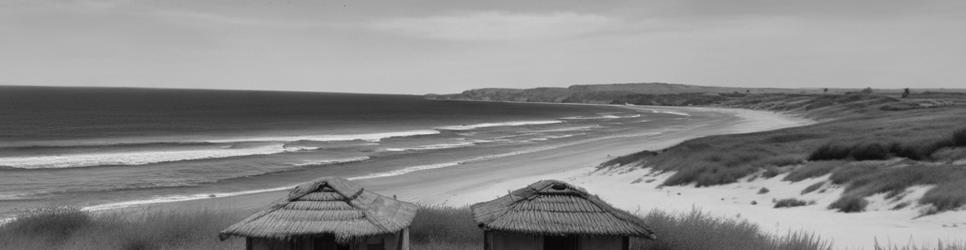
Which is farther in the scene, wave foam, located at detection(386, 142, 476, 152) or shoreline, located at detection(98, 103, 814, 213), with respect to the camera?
wave foam, located at detection(386, 142, 476, 152)

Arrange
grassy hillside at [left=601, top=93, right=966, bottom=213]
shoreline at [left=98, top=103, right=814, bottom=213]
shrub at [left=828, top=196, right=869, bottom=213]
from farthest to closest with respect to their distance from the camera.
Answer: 1. shoreline at [left=98, top=103, right=814, bottom=213]
2. grassy hillside at [left=601, top=93, right=966, bottom=213]
3. shrub at [left=828, top=196, right=869, bottom=213]

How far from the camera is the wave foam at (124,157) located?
3931cm

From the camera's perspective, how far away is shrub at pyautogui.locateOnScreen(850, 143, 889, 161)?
82.0 ft

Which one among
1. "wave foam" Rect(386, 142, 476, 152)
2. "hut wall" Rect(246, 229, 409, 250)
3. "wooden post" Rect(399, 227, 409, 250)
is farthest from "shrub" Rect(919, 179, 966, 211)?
"wave foam" Rect(386, 142, 476, 152)

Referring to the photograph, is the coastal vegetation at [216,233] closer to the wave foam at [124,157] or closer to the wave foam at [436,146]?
the wave foam at [124,157]

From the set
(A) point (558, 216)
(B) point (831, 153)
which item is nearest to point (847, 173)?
(B) point (831, 153)

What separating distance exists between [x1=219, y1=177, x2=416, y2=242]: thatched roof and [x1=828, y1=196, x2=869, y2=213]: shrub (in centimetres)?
1208

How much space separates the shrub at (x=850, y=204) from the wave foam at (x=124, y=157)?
116ft

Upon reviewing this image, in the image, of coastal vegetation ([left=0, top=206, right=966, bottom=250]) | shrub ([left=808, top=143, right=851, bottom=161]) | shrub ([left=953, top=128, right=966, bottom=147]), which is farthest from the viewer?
shrub ([left=808, top=143, right=851, bottom=161])

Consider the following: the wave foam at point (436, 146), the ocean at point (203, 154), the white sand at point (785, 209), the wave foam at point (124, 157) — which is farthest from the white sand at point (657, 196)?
the wave foam at point (124, 157)

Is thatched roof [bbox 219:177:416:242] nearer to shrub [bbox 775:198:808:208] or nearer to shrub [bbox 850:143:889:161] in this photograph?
shrub [bbox 775:198:808:208]

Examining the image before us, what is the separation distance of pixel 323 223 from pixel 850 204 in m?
13.8

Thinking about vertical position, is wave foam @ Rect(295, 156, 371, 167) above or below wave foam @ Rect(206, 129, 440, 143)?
above

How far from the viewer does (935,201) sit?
16.8 m
